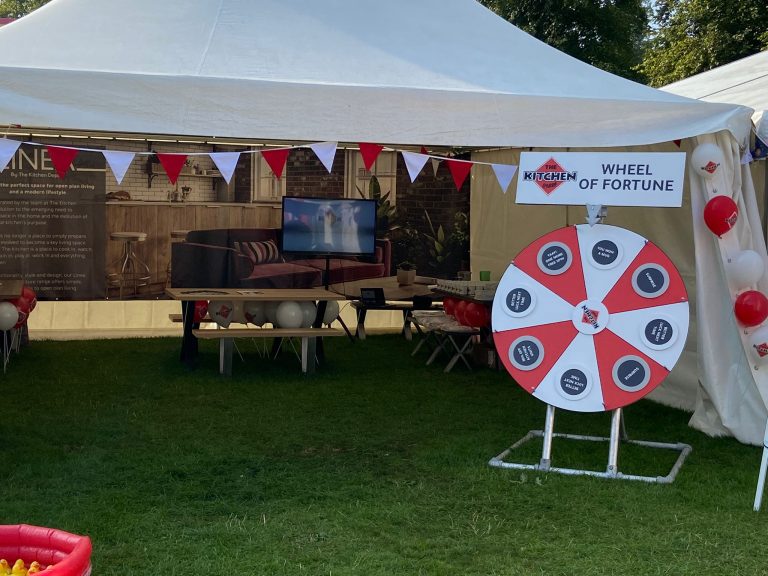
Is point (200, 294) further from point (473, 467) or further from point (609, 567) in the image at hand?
point (609, 567)

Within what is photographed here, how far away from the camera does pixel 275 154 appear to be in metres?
5.25

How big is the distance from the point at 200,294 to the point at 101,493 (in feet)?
9.97

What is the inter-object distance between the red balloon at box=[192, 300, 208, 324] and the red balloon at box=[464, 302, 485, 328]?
2.12 meters

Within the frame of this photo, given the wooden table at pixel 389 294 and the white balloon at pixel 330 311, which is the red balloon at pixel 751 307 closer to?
the white balloon at pixel 330 311

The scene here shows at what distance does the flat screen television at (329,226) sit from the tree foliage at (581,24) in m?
10.1

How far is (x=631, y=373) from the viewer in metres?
4.68

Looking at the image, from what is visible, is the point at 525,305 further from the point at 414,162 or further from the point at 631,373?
the point at 414,162

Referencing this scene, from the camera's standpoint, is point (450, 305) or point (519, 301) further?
point (450, 305)

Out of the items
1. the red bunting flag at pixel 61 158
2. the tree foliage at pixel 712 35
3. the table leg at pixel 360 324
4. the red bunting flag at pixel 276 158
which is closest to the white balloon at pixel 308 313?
the table leg at pixel 360 324

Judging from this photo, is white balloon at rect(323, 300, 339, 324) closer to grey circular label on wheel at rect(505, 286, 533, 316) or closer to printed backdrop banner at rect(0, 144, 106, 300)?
printed backdrop banner at rect(0, 144, 106, 300)

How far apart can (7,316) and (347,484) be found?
358 cm

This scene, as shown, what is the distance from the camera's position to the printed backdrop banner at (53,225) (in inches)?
343

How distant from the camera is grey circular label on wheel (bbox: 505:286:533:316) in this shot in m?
4.89

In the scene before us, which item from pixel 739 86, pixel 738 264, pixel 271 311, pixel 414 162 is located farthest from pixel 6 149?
pixel 739 86
